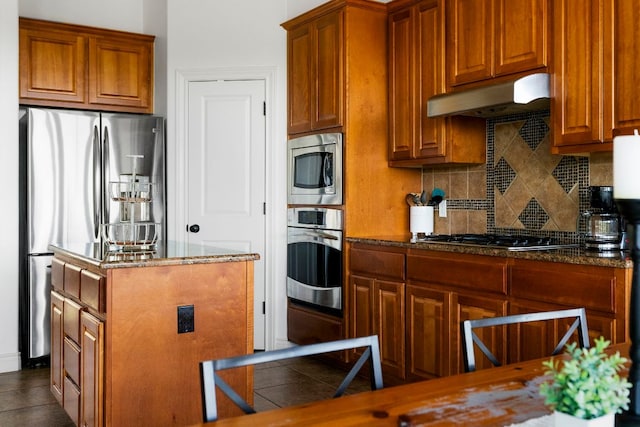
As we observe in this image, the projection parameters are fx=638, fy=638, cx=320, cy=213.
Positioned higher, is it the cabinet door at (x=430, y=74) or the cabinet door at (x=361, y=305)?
the cabinet door at (x=430, y=74)

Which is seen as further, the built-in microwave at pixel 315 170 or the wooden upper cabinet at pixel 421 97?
the built-in microwave at pixel 315 170

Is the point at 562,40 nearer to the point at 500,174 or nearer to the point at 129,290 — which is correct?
the point at 500,174

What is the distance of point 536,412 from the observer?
1125 millimetres

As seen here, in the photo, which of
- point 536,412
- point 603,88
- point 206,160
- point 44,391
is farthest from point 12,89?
point 536,412

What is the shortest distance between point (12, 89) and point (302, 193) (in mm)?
2042

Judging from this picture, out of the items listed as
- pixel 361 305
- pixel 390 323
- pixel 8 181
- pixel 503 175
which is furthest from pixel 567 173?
pixel 8 181

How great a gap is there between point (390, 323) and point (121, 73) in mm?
2988

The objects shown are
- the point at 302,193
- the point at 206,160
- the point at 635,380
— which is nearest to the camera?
the point at 635,380

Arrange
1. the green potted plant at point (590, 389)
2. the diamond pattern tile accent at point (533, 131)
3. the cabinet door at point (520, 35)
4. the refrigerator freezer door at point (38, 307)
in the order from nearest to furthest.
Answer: the green potted plant at point (590, 389) → the cabinet door at point (520, 35) → the diamond pattern tile accent at point (533, 131) → the refrigerator freezer door at point (38, 307)

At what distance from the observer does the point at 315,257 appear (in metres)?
4.33

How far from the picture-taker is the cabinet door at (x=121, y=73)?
16.3ft

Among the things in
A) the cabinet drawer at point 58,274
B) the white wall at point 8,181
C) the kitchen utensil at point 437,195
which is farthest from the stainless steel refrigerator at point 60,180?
the kitchen utensil at point 437,195

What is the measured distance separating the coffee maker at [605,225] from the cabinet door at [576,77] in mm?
242

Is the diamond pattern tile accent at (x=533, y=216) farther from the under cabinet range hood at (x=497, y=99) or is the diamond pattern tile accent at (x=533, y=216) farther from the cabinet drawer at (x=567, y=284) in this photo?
the cabinet drawer at (x=567, y=284)
